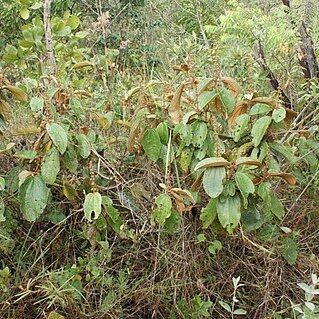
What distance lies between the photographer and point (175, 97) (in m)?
1.48

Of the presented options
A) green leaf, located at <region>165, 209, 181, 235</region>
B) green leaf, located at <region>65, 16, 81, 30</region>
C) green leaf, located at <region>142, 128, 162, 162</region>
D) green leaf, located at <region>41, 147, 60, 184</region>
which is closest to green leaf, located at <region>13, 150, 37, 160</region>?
green leaf, located at <region>41, 147, 60, 184</region>

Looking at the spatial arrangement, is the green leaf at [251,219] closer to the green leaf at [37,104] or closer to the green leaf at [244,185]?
the green leaf at [244,185]

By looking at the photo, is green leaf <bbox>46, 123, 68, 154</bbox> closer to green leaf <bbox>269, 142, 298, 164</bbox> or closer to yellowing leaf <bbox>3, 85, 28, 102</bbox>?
yellowing leaf <bbox>3, 85, 28, 102</bbox>

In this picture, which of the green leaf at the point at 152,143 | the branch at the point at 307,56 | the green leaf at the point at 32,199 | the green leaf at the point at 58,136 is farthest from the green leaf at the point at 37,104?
the branch at the point at 307,56

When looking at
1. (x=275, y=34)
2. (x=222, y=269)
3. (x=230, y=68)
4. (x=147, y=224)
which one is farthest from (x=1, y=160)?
(x=275, y=34)

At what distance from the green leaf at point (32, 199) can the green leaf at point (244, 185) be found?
53cm

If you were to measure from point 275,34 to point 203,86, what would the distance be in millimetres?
1200

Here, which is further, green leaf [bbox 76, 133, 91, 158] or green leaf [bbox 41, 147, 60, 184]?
green leaf [bbox 76, 133, 91, 158]

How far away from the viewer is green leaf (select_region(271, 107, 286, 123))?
144 centimetres

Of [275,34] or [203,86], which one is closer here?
[203,86]

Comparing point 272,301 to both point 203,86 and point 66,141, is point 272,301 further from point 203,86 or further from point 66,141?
point 66,141

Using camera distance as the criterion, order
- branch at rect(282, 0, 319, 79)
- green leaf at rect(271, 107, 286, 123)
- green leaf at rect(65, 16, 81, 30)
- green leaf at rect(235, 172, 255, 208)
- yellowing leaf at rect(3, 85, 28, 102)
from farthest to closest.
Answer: branch at rect(282, 0, 319, 79) < green leaf at rect(65, 16, 81, 30) < yellowing leaf at rect(3, 85, 28, 102) < green leaf at rect(271, 107, 286, 123) < green leaf at rect(235, 172, 255, 208)

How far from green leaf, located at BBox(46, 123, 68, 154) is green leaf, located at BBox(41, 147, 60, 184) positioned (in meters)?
0.03

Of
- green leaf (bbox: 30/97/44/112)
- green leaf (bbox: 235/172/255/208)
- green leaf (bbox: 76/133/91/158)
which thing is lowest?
green leaf (bbox: 235/172/255/208)
